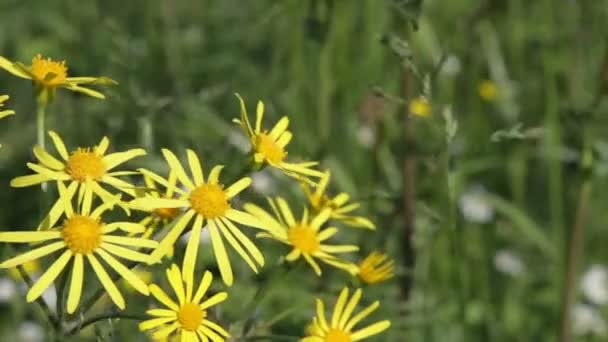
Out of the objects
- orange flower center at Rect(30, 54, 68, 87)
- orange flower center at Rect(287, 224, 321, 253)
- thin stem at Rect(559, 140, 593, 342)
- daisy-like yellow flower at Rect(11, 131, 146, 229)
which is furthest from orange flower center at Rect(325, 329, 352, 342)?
thin stem at Rect(559, 140, 593, 342)

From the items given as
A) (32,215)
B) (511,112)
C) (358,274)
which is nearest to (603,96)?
(358,274)

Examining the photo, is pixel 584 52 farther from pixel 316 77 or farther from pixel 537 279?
pixel 316 77

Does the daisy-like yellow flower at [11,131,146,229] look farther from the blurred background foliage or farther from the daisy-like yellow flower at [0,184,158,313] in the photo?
the blurred background foliage

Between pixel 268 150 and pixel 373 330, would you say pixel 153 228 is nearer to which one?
pixel 268 150

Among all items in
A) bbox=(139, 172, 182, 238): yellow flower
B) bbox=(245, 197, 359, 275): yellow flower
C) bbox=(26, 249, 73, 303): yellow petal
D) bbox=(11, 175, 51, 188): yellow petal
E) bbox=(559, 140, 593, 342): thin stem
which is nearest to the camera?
bbox=(26, 249, 73, 303): yellow petal

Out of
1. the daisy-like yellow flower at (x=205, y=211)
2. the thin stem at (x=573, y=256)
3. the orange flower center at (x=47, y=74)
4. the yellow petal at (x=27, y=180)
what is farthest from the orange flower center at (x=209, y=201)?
the thin stem at (x=573, y=256)
